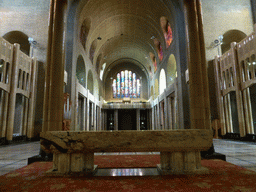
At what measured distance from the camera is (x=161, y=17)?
14539 millimetres

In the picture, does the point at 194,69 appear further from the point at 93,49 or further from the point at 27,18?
the point at 93,49

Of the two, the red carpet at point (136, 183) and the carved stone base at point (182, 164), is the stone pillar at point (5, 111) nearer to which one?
the red carpet at point (136, 183)

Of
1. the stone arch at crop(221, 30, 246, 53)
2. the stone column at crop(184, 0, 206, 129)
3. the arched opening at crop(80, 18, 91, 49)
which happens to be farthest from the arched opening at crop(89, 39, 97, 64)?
the stone column at crop(184, 0, 206, 129)

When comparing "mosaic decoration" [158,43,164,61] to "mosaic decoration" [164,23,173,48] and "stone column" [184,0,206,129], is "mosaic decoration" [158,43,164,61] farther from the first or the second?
"stone column" [184,0,206,129]

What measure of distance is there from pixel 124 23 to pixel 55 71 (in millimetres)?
15519

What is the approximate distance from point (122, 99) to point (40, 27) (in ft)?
57.1

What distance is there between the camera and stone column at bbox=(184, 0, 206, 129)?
4.36 metres

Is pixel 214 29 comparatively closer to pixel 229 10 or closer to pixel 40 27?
pixel 229 10

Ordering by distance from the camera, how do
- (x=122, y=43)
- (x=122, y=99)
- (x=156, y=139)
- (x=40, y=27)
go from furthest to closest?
(x=122, y=99) → (x=122, y=43) → (x=40, y=27) → (x=156, y=139)

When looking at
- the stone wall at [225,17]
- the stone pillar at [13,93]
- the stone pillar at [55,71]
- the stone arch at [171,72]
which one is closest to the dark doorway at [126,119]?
the stone arch at [171,72]

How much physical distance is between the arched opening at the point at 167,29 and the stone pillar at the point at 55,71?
36.2 feet

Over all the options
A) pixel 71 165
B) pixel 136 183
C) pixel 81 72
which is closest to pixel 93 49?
pixel 81 72

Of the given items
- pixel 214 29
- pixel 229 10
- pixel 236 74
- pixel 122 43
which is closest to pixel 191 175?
pixel 236 74

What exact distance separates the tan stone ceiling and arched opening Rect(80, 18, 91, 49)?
0.74 feet
